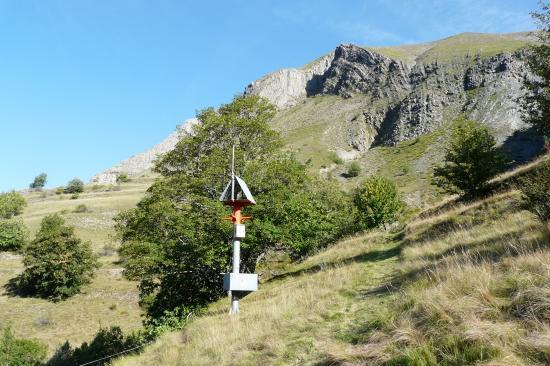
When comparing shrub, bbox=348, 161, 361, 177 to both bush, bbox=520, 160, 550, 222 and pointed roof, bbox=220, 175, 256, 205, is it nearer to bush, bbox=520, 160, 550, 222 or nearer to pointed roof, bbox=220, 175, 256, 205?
bush, bbox=520, 160, 550, 222

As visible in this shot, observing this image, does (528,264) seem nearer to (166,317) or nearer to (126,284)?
(166,317)

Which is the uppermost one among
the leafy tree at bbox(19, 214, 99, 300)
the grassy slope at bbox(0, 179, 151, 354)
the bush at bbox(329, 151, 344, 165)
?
the bush at bbox(329, 151, 344, 165)

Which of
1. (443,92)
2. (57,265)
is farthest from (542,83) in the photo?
(443,92)

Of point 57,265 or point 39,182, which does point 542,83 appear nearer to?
point 57,265

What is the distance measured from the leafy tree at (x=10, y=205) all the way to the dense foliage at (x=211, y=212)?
74.1 m

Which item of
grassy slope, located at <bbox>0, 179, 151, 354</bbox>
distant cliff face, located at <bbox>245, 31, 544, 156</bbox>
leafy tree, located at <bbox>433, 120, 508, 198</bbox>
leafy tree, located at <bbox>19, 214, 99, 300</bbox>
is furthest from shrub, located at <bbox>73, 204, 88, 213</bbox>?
leafy tree, located at <bbox>433, 120, 508, 198</bbox>

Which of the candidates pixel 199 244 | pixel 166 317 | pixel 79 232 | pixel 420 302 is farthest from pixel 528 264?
pixel 79 232

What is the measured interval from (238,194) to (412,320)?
26.4ft

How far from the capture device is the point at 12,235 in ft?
195

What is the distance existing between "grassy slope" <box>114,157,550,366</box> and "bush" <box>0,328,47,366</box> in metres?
18.4

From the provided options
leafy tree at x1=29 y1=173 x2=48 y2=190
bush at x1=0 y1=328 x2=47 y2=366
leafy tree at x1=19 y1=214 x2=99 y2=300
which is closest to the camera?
bush at x1=0 y1=328 x2=47 y2=366

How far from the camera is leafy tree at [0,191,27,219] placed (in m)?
84.9

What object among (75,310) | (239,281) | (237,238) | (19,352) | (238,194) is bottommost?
(75,310)

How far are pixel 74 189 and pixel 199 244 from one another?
406 ft
